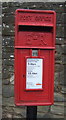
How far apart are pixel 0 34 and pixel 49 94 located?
59.9 inches

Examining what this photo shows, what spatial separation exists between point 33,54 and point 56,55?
1216mm

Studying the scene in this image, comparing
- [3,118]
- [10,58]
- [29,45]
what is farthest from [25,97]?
[3,118]

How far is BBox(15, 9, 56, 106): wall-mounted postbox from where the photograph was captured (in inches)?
92.9

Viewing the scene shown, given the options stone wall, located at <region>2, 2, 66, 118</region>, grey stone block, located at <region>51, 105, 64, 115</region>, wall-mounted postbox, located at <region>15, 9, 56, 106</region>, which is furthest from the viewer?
grey stone block, located at <region>51, 105, 64, 115</region>

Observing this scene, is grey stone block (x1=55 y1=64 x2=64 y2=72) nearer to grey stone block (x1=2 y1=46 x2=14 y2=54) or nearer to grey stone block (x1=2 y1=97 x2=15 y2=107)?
grey stone block (x1=2 y1=46 x2=14 y2=54)

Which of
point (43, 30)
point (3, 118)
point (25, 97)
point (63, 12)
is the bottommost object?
point (3, 118)

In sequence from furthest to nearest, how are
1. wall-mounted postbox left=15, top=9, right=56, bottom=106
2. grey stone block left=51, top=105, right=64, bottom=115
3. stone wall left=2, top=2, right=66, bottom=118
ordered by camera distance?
grey stone block left=51, top=105, right=64, bottom=115 → stone wall left=2, top=2, right=66, bottom=118 → wall-mounted postbox left=15, top=9, right=56, bottom=106

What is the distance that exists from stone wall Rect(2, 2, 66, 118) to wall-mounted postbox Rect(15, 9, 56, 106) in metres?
1.14

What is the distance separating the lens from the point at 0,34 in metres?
3.56

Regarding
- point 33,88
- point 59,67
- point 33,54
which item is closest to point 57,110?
point 59,67

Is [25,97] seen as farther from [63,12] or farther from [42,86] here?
[63,12]

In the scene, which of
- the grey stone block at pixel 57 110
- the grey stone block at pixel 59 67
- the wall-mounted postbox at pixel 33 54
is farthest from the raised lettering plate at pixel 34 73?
the grey stone block at pixel 57 110

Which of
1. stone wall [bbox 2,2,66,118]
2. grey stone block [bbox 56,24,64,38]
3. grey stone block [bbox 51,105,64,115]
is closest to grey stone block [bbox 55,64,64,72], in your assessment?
stone wall [bbox 2,2,66,118]

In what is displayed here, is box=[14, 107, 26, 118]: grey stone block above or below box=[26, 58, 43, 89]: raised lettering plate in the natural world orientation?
below
